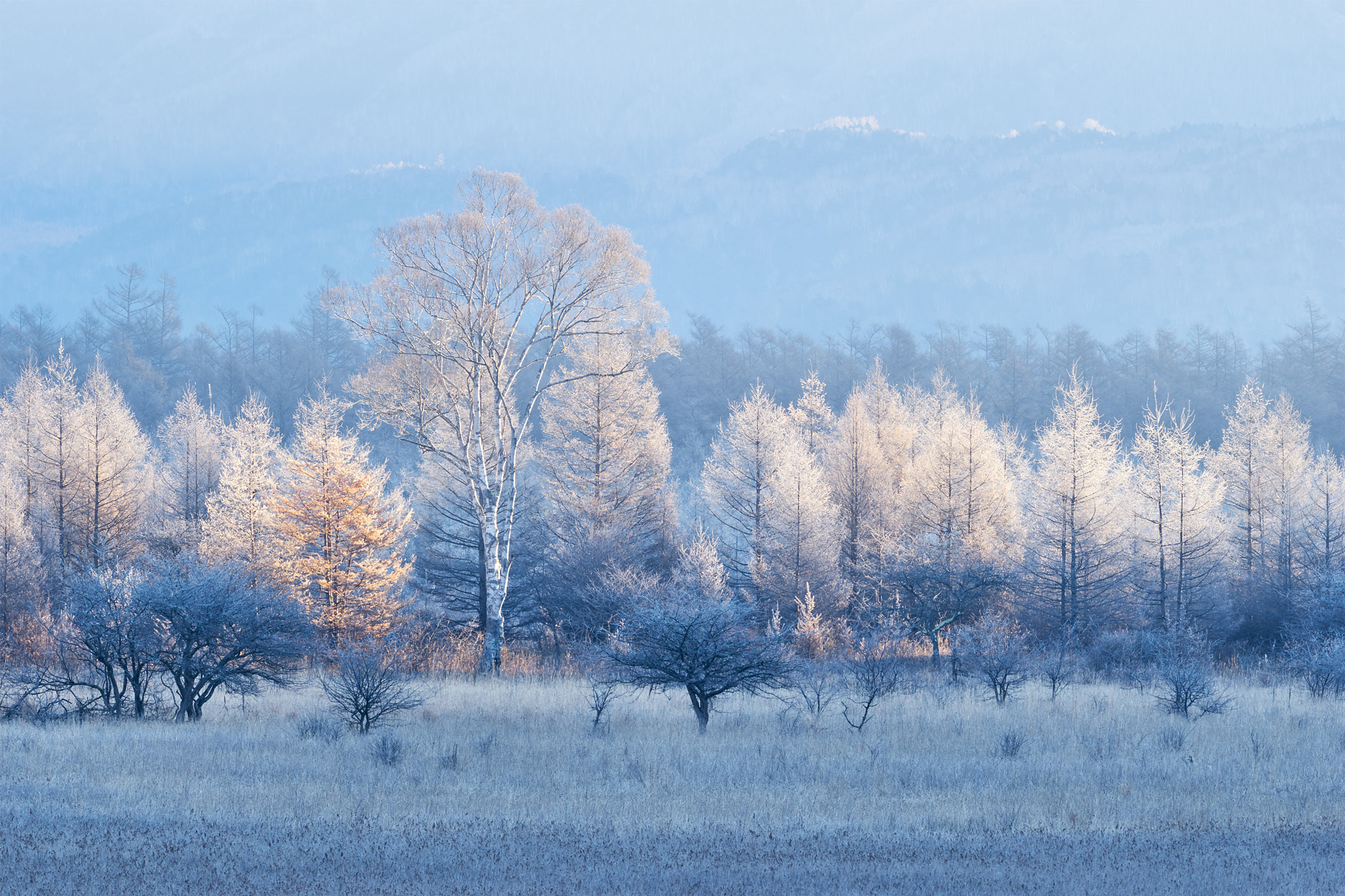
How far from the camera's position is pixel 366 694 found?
14.2 m

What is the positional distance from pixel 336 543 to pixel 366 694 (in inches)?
472

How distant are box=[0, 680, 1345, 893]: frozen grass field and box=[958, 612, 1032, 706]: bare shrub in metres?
2.45

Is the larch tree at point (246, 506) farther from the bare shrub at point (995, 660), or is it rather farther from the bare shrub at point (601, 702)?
the bare shrub at point (995, 660)

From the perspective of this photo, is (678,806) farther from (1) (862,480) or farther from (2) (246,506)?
(1) (862,480)

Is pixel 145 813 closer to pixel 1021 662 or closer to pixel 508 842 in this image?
pixel 508 842

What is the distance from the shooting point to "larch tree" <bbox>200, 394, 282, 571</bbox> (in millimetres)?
25953

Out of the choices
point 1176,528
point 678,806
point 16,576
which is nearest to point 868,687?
point 678,806

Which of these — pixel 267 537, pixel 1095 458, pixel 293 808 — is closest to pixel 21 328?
pixel 267 537

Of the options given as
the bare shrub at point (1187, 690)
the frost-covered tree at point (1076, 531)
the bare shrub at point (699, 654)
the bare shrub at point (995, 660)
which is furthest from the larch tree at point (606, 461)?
the bare shrub at point (699, 654)

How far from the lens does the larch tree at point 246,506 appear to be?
26.0m

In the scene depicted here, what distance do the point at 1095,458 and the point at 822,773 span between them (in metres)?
24.1

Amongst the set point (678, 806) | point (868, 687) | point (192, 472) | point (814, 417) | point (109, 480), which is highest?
point (814, 417)

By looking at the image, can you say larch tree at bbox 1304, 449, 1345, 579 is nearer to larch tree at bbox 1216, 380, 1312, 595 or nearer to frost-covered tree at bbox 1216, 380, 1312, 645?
frost-covered tree at bbox 1216, 380, 1312, 645

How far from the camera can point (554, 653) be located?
2794cm
